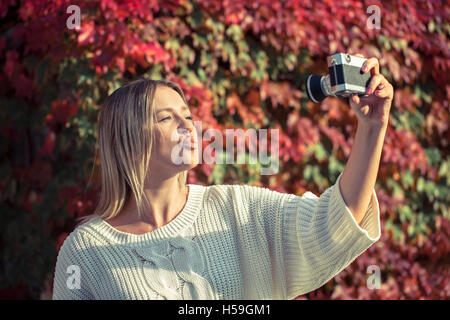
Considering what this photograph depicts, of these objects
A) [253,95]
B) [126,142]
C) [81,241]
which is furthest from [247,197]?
[253,95]

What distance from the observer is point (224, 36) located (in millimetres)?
3326

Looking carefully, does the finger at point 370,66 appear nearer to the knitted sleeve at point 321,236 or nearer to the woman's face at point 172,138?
the knitted sleeve at point 321,236

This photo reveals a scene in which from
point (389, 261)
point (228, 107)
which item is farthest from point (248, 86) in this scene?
point (389, 261)

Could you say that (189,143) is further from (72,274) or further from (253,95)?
(253,95)

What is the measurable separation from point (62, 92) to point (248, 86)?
3.36 feet

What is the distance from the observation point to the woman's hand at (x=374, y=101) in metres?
1.40

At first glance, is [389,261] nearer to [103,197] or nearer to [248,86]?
[248,86]

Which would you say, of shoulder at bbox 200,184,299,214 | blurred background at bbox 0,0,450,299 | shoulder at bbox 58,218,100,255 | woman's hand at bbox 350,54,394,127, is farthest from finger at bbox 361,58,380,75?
blurred background at bbox 0,0,450,299

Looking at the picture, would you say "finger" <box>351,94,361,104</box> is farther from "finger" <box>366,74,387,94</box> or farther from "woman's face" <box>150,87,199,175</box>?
"woman's face" <box>150,87,199,175</box>

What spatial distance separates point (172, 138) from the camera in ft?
5.77

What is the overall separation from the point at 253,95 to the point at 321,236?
6.11 feet

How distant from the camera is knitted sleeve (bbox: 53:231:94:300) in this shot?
174 centimetres

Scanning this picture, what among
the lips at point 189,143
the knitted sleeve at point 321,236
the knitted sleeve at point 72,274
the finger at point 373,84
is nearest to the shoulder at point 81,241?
the knitted sleeve at point 72,274
